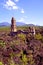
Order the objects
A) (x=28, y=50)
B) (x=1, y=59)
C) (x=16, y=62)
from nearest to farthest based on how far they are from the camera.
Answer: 1. (x=1, y=59)
2. (x=16, y=62)
3. (x=28, y=50)

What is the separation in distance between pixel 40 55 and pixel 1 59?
1039 centimetres

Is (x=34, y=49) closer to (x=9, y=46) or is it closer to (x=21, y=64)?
(x=9, y=46)

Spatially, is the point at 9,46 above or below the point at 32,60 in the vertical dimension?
above

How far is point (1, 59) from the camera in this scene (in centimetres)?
2923

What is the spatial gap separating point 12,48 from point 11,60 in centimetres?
560

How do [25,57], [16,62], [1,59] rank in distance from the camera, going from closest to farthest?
[1,59] → [16,62] → [25,57]

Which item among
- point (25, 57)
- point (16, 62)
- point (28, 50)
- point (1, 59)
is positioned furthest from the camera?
point (28, 50)

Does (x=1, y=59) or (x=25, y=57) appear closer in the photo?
(x=1, y=59)

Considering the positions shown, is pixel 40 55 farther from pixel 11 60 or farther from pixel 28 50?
pixel 11 60

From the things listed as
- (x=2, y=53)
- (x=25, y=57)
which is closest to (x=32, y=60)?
(x=25, y=57)

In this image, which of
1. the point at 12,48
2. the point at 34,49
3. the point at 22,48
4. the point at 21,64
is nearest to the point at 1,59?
the point at 21,64

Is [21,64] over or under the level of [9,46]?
under

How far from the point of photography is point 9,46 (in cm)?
3641

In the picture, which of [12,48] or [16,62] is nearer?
[16,62]
